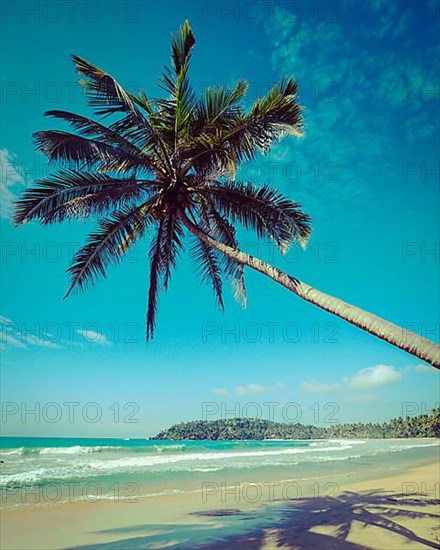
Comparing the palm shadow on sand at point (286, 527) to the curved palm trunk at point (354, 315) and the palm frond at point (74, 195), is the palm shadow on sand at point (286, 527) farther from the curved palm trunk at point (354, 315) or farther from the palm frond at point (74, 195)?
the palm frond at point (74, 195)

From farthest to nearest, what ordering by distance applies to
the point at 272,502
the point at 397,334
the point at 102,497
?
the point at 102,497, the point at 272,502, the point at 397,334

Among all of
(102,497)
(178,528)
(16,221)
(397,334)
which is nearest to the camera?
(397,334)

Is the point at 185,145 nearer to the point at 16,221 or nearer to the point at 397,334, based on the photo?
the point at 16,221

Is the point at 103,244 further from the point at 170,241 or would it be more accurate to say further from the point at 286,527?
the point at 286,527

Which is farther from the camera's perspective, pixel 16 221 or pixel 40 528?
pixel 40 528

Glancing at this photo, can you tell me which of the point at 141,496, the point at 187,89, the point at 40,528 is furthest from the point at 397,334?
the point at 141,496

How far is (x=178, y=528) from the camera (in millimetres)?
9195

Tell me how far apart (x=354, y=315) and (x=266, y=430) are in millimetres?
93892

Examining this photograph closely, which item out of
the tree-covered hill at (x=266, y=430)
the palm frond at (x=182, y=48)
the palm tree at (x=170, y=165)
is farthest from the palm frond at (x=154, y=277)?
the tree-covered hill at (x=266, y=430)

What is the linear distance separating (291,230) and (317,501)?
8.29m

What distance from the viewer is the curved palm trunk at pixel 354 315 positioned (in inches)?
174

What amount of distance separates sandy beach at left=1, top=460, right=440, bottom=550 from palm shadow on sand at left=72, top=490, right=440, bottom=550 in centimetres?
2

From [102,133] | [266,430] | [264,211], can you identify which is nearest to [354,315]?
[264,211]

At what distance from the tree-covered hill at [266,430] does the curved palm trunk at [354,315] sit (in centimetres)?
7786
